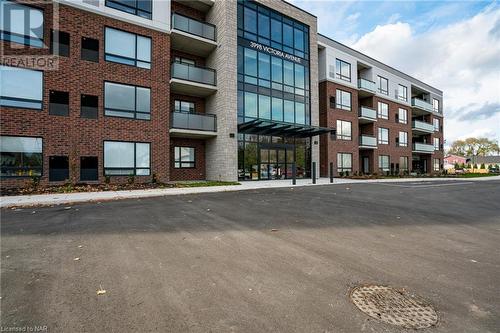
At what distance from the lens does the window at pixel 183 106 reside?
1984 cm

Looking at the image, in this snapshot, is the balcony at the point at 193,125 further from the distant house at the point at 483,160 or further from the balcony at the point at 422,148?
the distant house at the point at 483,160

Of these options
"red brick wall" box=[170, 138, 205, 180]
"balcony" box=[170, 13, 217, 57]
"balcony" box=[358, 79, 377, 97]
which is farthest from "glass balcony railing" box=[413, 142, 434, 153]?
"balcony" box=[170, 13, 217, 57]

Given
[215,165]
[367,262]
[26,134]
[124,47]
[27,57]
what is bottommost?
[367,262]

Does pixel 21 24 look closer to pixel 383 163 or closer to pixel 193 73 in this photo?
pixel 193 73

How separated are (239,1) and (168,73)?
8.83 meters

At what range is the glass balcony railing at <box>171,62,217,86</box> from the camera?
58.9ft

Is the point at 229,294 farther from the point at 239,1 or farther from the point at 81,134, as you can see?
the point at 239,1

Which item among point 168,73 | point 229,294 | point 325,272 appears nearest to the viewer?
point 229,294

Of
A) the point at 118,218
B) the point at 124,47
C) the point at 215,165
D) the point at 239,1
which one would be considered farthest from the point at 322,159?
the point at 118,218

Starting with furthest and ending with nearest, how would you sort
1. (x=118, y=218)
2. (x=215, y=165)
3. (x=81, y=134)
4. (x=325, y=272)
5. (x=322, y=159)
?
(x=322, y=159), (x=215, y=165), (x=81, y=134), (x=118, y=218), (x=325, y=272)

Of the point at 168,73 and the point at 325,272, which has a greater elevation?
the point at 168,73

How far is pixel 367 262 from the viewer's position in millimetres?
4043

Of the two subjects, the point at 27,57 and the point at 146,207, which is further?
the point at 27,57

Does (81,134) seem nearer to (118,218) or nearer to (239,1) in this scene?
(118,218)
